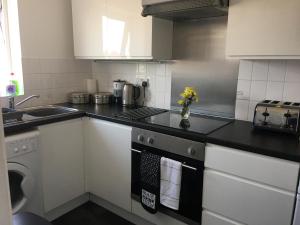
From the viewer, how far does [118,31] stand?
2.21 metres

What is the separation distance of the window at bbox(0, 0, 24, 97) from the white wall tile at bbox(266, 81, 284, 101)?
2121 mm

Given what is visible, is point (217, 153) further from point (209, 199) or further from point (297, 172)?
point (297, 172)

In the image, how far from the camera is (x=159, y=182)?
1.81 m

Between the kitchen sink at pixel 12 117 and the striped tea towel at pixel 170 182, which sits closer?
Result: the striped tea towel at pixel 170 182

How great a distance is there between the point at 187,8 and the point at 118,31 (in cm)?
73

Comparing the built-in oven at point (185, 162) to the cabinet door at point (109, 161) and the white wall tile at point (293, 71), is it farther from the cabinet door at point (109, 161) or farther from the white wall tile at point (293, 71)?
the white wall tile at point (293, 71)

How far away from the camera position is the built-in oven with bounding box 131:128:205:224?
163 cm

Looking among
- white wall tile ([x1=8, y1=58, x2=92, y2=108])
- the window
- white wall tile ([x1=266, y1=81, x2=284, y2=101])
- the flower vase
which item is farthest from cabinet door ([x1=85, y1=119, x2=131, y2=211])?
white wall tile ([x1=266, y1=81, x2=284, y2=101])

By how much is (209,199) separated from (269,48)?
39.3 inches

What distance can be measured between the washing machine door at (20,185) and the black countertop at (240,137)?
294mm

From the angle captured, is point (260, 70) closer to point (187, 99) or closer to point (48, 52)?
point (187, 99)

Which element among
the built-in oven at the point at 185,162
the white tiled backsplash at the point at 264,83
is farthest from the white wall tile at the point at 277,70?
the built-in oven at the point at 185,162

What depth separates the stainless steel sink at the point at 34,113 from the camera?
194cm

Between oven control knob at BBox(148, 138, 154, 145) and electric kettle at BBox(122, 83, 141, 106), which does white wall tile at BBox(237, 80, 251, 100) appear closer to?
oven control knob at BBox(148, 138, 154, 145)
